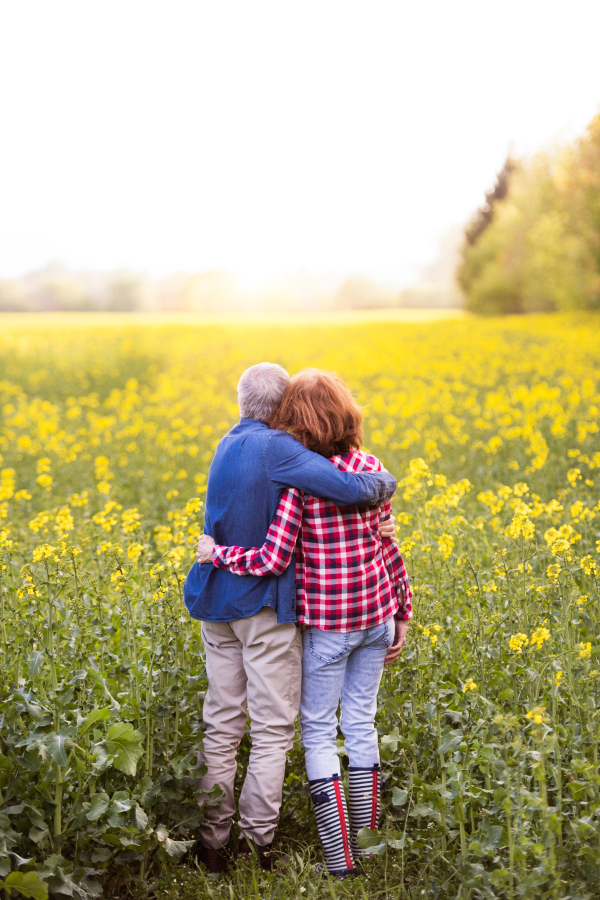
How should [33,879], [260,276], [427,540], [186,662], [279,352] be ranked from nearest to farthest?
[33,879], [186,662], [427,540], [279,352], [260,276]

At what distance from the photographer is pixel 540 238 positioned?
31.4 m

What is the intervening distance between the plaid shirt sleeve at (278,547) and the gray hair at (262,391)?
35 cm

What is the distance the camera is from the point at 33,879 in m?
2.35

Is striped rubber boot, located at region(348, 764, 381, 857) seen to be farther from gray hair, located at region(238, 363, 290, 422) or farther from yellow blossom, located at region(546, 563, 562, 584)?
gray hair, located at region(238, 363, 290, 422)

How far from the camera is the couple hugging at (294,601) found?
282cm

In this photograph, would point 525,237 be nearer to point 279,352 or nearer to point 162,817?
point 279,352

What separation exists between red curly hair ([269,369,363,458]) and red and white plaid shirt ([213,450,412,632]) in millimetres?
95

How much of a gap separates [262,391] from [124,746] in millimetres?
1369

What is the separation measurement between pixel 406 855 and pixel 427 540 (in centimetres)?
211

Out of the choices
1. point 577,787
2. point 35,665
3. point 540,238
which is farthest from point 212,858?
point 540,238

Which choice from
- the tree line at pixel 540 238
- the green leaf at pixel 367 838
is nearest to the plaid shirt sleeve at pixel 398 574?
the green leaf at pixel 367 838

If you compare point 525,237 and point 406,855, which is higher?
point 525,237

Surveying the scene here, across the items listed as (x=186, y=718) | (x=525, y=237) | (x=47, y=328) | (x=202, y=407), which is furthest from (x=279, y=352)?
(x=525, y=237)

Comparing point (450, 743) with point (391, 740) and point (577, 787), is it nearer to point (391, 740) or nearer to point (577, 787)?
point (391, 740)
